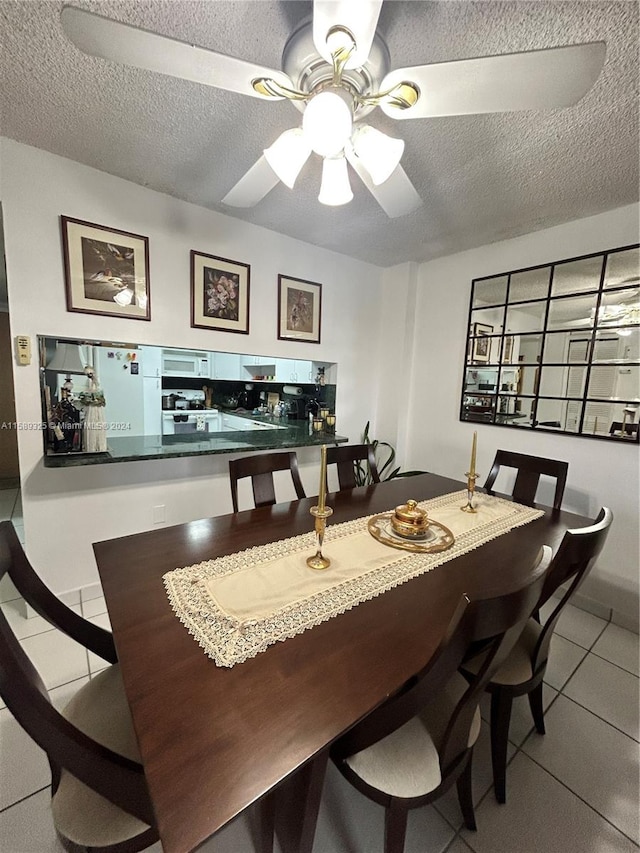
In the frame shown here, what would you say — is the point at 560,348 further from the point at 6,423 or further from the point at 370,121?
the point at 6,423

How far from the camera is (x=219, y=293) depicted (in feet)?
7.48

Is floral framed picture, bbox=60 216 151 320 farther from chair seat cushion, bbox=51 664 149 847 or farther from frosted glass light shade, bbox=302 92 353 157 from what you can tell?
chair seat cushion, bbox=51 664 149 847

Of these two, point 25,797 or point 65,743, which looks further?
point 25,797

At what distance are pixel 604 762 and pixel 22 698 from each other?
188cm

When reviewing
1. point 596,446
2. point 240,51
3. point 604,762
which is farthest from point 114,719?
point 596,446

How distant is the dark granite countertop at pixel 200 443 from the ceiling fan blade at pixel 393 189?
155 centimetres

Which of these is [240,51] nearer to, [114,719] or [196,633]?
[196,633]

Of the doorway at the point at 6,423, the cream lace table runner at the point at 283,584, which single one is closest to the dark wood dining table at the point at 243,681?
the cream lace table runner at the point at 283,584

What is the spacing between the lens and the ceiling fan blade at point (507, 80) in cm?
80

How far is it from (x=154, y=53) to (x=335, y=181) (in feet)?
2.09

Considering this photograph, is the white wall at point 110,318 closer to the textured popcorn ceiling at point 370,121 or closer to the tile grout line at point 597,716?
the textured popcorn ceiling at point 370,121

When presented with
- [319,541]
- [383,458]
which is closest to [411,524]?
[319,541]

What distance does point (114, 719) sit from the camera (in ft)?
2.93

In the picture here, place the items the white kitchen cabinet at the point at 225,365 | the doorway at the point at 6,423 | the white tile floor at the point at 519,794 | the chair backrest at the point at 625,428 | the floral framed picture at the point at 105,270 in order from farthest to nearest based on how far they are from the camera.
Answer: the doorway at the point at 6,423
the white kitchen cabinet at the point at 225,365
the chair backrest at the point at 625,428
the floral framed picture at the point at 105,270
the white tile floor at the point at 519,794
